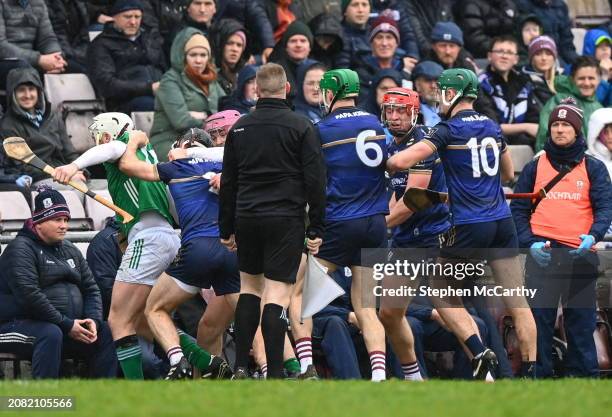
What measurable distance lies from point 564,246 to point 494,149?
5.59ft

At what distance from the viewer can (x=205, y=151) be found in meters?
13.7

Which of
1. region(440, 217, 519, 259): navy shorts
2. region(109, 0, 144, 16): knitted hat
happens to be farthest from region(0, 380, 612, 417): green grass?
region(109, 0, 144, 16): knitted hat

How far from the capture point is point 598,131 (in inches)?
689

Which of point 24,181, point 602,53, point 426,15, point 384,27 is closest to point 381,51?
point 384,27

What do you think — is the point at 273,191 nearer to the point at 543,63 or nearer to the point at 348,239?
the point at 348,239

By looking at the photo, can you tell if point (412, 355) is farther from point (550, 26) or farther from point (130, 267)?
point (550, 26)

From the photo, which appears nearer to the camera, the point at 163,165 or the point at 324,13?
the point at 163,165

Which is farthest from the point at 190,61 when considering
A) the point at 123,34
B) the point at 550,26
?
the point at 550,26

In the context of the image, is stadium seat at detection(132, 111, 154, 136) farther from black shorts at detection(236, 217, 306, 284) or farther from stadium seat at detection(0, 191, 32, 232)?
black shorts at detection(236, 217, 306, 284)

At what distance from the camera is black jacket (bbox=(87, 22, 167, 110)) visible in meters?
17.7

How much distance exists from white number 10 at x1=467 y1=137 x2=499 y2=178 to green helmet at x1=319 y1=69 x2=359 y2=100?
44.3 inches

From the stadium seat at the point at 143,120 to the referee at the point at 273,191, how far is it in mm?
5166

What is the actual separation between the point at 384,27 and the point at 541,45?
2.18 meters

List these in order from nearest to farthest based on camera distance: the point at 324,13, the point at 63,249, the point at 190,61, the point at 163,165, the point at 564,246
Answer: the point at 163,165 → the point at 63,249 → the point at 564,246 → the point at 190,61 → the point at 324,13
